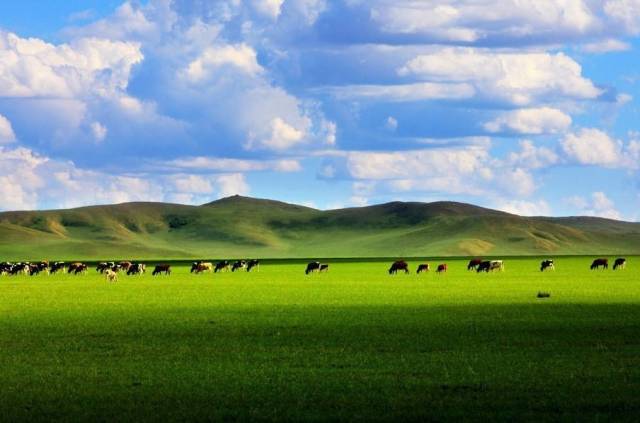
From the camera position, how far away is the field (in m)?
15.8

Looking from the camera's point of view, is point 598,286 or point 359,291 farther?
point 598,286

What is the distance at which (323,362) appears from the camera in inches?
821

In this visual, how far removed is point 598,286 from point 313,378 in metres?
38.5

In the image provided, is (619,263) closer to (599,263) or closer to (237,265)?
(599,263)

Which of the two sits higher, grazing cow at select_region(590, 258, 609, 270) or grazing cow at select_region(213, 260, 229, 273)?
grazing cow at select_region(590, 258, 609, 270)

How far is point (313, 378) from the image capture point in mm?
18719

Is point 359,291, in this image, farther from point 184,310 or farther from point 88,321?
point 88,321

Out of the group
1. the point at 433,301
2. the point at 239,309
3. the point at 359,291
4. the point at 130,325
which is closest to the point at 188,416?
the point at 130,325

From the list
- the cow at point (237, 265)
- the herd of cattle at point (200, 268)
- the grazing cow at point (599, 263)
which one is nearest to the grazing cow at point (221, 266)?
the herd of cattle at point (200, 268)

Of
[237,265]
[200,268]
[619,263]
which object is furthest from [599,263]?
[200,268]

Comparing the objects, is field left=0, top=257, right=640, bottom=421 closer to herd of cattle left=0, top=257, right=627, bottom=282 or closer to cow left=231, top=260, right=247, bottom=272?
herd of cattle left=0, top=257, right=627, bottom=282

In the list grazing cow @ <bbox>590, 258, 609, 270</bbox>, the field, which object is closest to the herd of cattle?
grazing cow @ <bbox>590, 258, 609, 270</bbox>

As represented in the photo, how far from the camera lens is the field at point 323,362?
15844mm

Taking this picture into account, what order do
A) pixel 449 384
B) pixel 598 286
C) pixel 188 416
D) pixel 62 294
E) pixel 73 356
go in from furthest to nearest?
pixel 598 286 → pixel 62 294 → pixel 73 356 → pixel 449 384 → pixel 188 416
